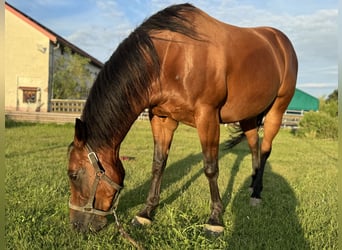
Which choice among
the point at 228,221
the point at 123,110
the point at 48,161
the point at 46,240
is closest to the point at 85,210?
the point at 46,240

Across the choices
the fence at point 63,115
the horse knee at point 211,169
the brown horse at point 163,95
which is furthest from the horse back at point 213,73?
the fence at point 63,115

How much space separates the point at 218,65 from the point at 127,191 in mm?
2120

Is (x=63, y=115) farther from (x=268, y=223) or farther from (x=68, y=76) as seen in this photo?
(x=268, y=223)

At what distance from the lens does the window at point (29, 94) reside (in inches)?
843

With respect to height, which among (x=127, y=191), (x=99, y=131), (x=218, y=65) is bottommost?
(x=127, y=191)

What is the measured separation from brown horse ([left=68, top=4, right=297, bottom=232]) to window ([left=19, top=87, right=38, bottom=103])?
1987 cm

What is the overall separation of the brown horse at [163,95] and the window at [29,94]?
1987 centimetres

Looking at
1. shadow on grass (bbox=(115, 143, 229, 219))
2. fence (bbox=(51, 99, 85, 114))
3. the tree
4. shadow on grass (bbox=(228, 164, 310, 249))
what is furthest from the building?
shadow on grass (bbox=(228, 164, 310, 249))

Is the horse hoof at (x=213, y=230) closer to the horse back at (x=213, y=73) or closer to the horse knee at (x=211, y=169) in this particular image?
the horse knee at (x=211, y=169)

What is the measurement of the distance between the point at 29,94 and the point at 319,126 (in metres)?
17.6

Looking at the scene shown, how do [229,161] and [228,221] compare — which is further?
[229,161]

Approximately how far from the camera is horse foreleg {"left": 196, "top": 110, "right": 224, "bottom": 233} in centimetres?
314

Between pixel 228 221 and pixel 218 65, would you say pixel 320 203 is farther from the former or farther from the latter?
pixel 218 65

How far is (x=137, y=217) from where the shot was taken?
3.27m
